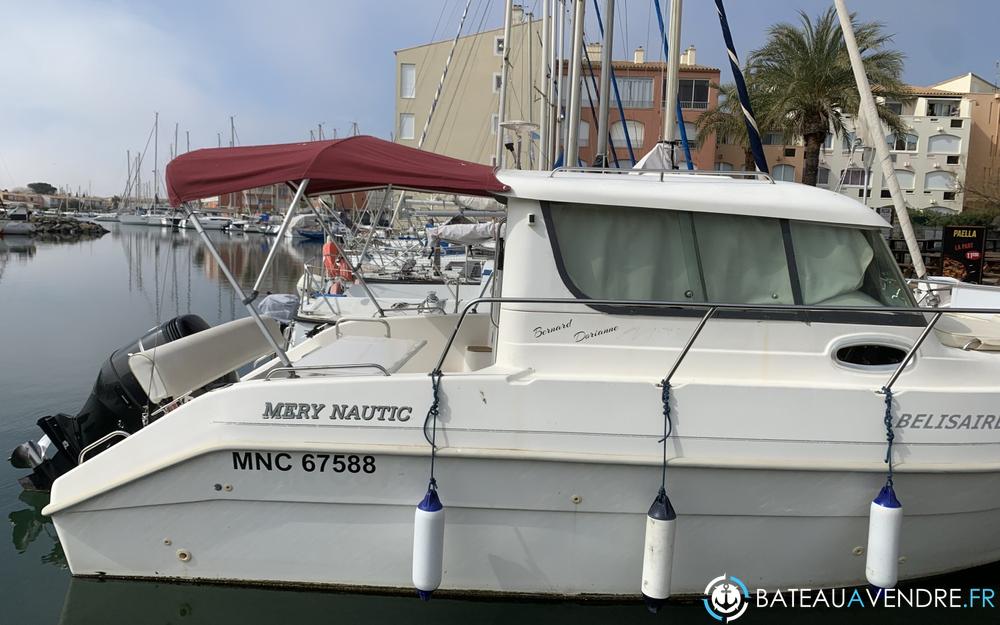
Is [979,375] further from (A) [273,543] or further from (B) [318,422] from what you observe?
(A) [273,543]

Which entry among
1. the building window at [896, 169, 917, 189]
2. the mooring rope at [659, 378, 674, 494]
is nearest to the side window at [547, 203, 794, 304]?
the mooring rope at [659, 378, 674, 494]

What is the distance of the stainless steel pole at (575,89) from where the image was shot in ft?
23.2

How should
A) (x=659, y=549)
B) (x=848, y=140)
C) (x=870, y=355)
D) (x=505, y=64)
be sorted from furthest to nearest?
(x=848, y=140)
(x=505, y=64)
(x=870, y=355)
(x=659, y=549)

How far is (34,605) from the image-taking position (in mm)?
4246

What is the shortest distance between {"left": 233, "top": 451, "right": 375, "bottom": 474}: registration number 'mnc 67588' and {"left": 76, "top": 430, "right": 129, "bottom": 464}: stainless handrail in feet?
2.97

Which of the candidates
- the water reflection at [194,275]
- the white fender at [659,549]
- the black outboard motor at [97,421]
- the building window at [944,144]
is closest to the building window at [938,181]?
the building window at [944,144]

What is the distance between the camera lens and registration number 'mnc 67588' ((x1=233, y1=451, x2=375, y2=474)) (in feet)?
12.1

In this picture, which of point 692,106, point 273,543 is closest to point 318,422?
point 273,543

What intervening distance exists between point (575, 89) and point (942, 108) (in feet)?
144

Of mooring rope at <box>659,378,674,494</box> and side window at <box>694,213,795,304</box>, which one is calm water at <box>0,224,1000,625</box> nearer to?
mooring rope at <box>659,378,674,494</box>

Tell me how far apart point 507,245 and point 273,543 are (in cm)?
211

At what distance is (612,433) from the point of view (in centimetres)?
361

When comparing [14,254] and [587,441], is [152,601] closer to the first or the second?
[587,441]

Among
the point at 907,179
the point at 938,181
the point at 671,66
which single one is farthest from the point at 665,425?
the point at 938,181
